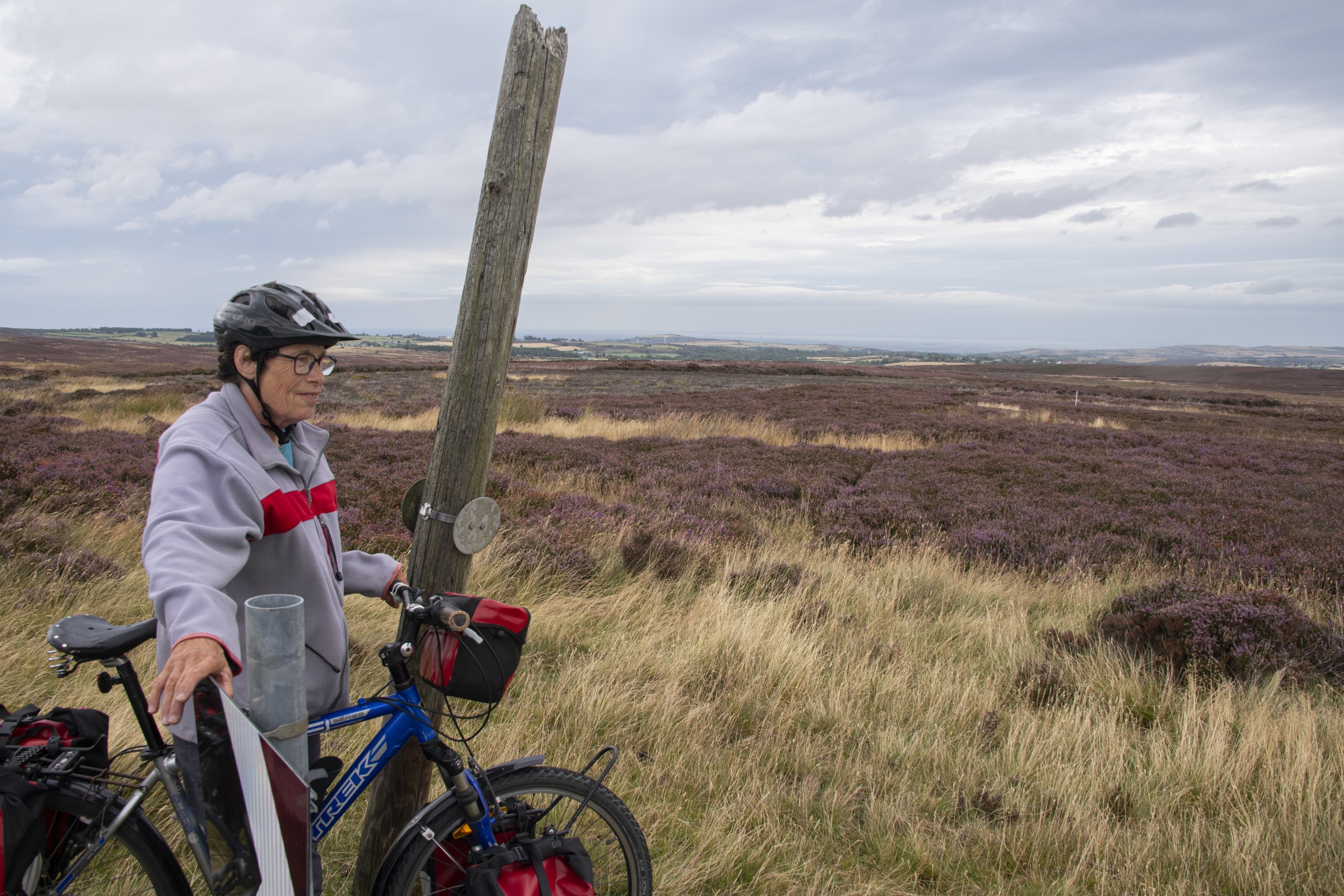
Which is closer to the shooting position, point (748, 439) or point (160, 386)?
point (748, 439)

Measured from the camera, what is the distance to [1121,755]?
341cm

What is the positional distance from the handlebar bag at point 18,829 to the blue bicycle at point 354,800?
55mm

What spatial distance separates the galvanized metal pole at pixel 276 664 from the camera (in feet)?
4.71

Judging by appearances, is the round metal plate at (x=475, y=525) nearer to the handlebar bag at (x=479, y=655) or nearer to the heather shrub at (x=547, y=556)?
the handlebar bag at (x=479, y=655)

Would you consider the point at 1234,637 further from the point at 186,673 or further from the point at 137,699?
the point at 137,699

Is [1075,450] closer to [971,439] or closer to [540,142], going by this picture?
[971,439]

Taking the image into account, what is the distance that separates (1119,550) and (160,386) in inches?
1056

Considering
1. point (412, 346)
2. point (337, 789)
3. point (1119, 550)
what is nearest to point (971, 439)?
point (1119, 550)

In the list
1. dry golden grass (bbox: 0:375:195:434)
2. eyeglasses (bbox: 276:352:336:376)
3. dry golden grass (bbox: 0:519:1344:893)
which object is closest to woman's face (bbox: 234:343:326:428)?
eyeglasses (bbox: 276:352:336:376)

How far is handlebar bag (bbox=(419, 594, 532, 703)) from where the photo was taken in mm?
1959

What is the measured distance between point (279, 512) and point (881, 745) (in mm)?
3041

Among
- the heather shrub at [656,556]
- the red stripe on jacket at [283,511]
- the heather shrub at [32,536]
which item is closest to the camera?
the red stripe on jacket at [283,511]

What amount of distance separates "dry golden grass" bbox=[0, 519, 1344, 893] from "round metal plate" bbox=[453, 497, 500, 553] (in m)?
1.41

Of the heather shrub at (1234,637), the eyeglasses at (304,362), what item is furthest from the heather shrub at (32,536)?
the heather shrub at (1234,637)
